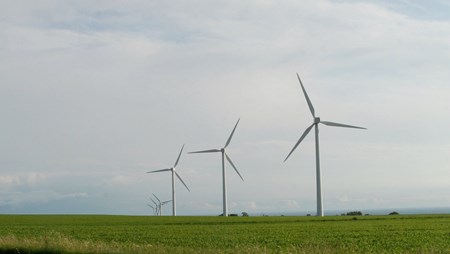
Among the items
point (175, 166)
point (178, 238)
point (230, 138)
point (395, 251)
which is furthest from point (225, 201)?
point (395, 251)

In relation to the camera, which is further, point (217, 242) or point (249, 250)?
point (217, 242)

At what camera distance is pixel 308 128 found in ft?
256

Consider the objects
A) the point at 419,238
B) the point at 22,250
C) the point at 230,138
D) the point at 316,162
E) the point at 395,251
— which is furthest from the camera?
the point at 230,138

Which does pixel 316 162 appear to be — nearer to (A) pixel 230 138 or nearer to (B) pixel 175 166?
(A) pixel 230 138

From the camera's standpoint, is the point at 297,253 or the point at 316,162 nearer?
the point at 297,253

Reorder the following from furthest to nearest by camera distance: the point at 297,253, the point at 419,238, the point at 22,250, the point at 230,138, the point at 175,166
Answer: the point at 175,166 < the point at 230,138 < the point at 419,238 < the point at 22,250 < the point at 297,253

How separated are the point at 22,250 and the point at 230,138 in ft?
229

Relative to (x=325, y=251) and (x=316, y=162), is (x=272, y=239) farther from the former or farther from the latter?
Answer: (x=316, y=162)

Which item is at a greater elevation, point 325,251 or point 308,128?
point 308,128

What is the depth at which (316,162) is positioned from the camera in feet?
255

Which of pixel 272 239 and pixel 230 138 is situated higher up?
pixel 230 138

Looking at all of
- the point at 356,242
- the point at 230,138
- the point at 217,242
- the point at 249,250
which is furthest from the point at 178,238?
the point at 230,138

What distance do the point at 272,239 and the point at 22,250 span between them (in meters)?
15.6

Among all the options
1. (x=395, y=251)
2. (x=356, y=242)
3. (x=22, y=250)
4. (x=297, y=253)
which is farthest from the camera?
(x=356, y=242)
